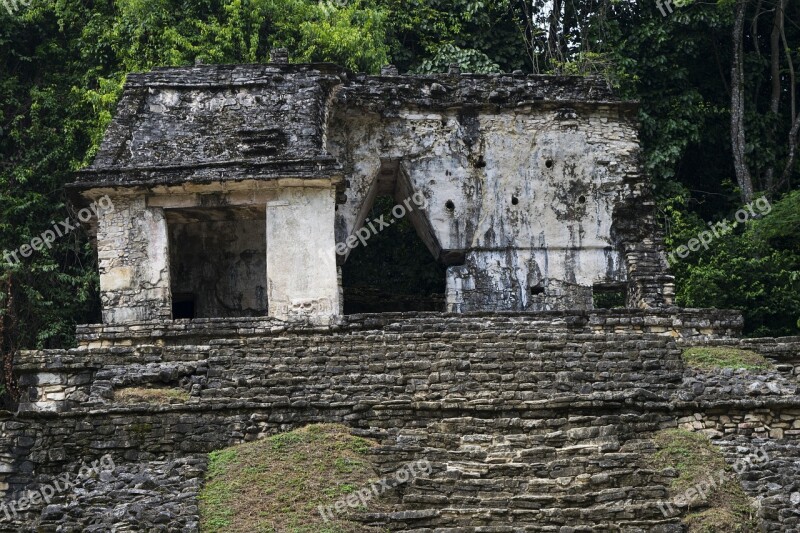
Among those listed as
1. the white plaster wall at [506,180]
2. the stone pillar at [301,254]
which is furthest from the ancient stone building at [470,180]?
the stone pillar at [301,254]

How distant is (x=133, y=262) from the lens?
1872cm

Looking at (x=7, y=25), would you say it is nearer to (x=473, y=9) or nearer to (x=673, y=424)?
(x=473, y=9)

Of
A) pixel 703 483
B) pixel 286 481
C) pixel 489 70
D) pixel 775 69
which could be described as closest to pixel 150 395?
pixel 286 481

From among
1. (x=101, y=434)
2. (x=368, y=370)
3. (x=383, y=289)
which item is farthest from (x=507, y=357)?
(x=383, y=289)

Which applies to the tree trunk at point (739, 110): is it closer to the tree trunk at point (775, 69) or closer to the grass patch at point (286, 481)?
the tree trunk at point (775, 69)

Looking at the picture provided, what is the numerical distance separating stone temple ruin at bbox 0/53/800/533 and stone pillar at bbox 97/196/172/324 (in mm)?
32

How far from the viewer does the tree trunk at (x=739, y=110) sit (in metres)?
25.7

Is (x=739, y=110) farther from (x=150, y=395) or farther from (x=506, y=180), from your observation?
(x=150, y=395)

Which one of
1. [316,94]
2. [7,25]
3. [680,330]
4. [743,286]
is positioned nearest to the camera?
[680,330]

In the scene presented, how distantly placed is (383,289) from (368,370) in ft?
29.4

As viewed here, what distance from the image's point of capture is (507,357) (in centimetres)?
1576

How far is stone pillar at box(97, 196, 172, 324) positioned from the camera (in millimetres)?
18500

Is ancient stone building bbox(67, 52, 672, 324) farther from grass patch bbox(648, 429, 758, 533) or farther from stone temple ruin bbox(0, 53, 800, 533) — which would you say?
grass patch bbox(648, 429, 758, 533)

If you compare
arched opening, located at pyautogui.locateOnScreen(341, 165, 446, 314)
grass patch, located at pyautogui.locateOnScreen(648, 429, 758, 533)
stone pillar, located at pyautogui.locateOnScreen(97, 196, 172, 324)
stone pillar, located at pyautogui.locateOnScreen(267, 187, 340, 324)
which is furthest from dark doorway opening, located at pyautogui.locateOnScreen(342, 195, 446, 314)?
grass patch, located at pyautogui.locateOnScreen(648, 429, 758, 533)
